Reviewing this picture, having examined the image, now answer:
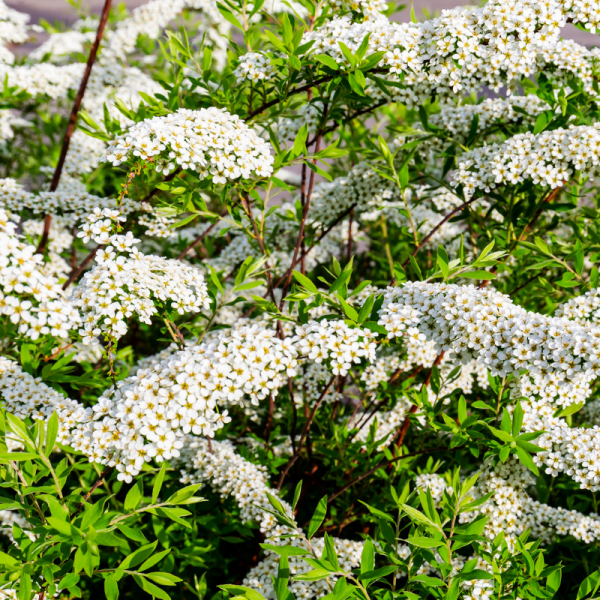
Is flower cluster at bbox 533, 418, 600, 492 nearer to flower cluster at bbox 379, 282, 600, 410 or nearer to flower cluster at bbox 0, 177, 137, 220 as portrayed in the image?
flower cluster at bbox 379, 282, 600, 410

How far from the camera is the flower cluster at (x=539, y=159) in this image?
2.61 metres

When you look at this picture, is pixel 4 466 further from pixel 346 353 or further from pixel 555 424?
pixel 555 424

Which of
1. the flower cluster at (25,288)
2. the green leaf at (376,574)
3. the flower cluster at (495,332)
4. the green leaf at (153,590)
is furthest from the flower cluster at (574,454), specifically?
the flower cluster at (25,288)

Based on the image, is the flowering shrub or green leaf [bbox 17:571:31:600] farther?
the flowering shrub

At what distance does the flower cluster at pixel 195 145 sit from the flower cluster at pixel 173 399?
0.76 metres

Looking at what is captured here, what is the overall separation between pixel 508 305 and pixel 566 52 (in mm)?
1796

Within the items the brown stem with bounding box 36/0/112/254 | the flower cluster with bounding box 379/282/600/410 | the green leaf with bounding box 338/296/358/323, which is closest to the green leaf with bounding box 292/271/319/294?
the green leaf with bounding box 338/296/358/323

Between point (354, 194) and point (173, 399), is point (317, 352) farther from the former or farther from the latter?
point (354, 194)

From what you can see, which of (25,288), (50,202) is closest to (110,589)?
(25,288)

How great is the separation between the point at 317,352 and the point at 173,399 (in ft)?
1.69

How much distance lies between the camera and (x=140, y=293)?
2.02 metres

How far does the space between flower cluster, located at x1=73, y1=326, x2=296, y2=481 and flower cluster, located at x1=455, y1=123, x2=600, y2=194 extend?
1.58 metres

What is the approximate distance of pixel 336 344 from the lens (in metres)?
1.95

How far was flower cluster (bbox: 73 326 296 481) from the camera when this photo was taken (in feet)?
5.77
